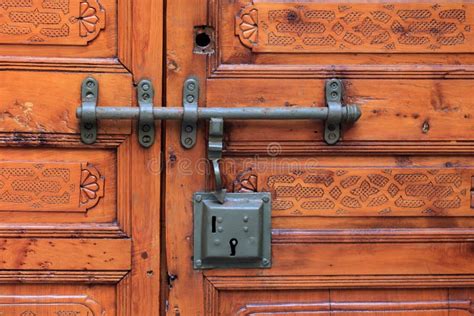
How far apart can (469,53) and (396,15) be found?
0.56 ft

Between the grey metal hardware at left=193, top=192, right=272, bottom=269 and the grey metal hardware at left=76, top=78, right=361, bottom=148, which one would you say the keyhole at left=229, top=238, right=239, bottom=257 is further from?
the grey metal hardware at left=76, top=78, right=361, bottom=148

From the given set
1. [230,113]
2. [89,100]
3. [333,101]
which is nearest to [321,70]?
[333,101]

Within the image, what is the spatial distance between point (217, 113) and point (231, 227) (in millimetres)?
226

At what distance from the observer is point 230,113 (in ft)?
4.05

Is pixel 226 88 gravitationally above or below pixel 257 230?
above

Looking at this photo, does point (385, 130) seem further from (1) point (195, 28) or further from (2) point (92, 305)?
(2) point (92, 305)

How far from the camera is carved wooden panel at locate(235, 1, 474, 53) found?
1.28m

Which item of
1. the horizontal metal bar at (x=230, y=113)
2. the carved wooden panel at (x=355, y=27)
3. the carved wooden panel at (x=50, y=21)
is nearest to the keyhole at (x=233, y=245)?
the horizontal metal bar at (x=230, y=113)

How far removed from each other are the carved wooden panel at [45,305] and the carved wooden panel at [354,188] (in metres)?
0.38

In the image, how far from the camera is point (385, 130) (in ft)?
4.22

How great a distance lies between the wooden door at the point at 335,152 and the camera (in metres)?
1.27

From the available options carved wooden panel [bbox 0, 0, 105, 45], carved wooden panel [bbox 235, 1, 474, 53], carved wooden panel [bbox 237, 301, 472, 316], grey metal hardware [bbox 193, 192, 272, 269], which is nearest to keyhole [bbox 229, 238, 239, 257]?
grey metal hardware [bbox 193, 192, 272, 269]

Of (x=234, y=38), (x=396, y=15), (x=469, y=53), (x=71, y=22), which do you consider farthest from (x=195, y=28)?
(x=469, y=53)

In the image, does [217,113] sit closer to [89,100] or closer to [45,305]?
[89,100]
